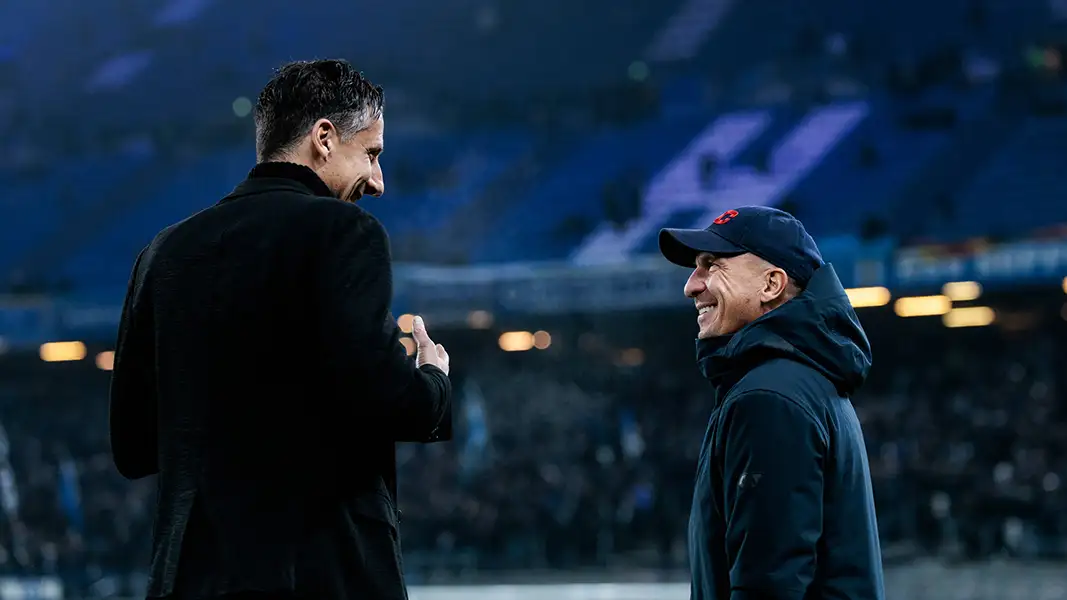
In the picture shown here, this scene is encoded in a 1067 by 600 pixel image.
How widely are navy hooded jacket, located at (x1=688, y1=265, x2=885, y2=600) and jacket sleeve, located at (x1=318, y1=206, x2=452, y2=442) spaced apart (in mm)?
654

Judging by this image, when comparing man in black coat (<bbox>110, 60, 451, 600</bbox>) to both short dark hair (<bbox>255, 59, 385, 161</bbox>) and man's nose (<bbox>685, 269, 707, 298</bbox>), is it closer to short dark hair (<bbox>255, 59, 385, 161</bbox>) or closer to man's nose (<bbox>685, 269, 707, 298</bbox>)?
short dark hair (<bbox>255, 59, 385, 161</bbox>)

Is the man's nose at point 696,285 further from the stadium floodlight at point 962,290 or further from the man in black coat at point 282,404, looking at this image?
the stadium floodlight at point 962,290

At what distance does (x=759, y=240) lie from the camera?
9.06ft

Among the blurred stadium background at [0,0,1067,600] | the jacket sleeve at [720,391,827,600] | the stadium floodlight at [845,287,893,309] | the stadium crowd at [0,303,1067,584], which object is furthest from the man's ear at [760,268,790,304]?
the stadium floodlight at [845,287,893,309]

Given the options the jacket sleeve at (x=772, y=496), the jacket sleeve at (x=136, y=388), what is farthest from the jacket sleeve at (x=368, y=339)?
the jacket sleeve at (x=772, y=496)

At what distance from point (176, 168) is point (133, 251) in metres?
1.82

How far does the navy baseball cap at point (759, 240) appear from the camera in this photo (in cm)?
273

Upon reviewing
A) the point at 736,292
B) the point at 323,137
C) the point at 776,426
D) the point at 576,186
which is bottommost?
the point at 776,426

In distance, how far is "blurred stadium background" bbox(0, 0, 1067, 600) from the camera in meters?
16.8

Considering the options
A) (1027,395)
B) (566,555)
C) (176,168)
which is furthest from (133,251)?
(1027,395)

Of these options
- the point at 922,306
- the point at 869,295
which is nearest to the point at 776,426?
the point at 869,295

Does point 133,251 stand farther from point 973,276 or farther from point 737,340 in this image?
point 737,340

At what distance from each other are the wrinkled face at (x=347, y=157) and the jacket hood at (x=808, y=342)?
82cm

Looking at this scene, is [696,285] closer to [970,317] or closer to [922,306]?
[922,306]
